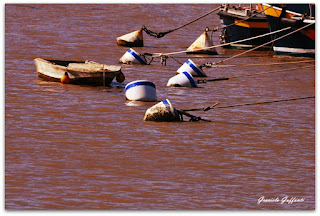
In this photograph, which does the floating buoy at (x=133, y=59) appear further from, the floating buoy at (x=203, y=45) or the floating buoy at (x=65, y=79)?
the floating buoy at (x=65, y=79)

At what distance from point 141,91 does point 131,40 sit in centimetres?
1415

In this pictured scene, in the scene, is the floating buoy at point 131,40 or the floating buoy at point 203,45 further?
the floating buoy at point 131,40

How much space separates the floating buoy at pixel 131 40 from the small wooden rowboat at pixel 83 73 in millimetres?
10374

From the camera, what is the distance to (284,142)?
58.0ft

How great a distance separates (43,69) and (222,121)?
790cm

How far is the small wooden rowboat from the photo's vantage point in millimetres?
24953

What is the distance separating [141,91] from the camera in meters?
22.3

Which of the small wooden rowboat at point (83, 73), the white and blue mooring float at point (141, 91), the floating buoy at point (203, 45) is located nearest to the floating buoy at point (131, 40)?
the floating buoy at point (203, 45)

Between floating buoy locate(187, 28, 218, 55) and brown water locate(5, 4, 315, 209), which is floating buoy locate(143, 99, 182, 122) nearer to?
brown water locate(5, 4, 315, 209)

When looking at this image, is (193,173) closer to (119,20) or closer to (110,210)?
(110,210)

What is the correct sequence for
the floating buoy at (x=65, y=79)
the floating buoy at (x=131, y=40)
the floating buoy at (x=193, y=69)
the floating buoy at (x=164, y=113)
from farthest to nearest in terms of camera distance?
the floating buoy at (x=131, y=40)
the floating buoy at (x=193, y=69)
the floating buoy at (x=65, y=79)
the floating buoy at (x=164, y=113)

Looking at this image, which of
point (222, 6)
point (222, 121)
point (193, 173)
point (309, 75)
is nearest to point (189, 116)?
point (222, 121)

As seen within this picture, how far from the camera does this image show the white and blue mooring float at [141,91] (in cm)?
2233

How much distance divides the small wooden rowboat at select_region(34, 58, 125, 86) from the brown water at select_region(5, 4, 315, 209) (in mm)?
296
